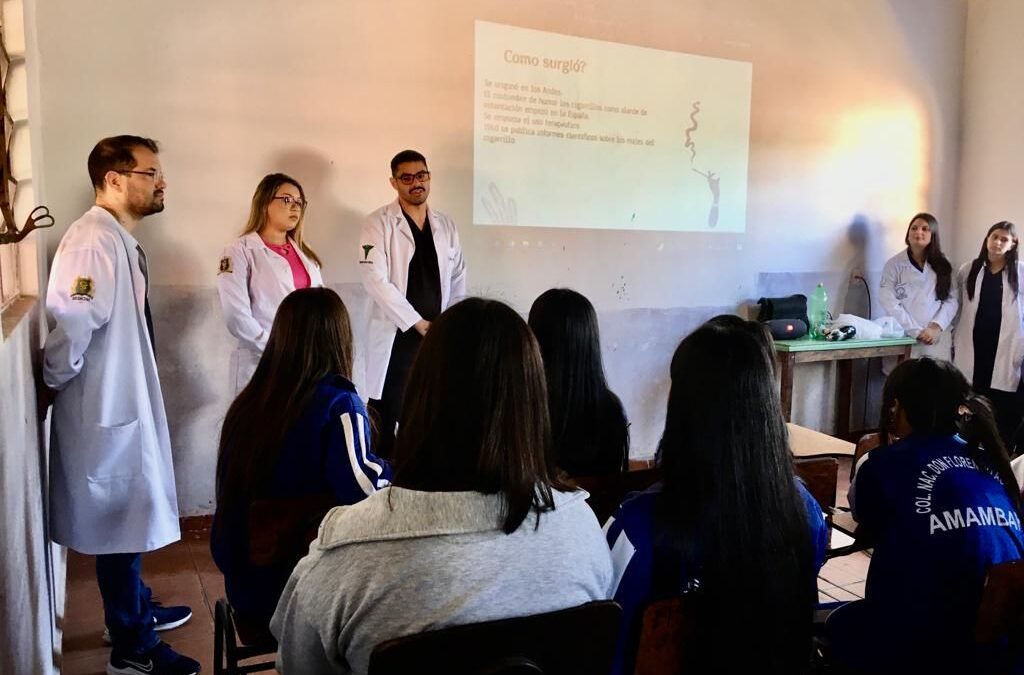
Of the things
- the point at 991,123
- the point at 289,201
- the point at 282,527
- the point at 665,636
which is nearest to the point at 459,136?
the point at 289,201

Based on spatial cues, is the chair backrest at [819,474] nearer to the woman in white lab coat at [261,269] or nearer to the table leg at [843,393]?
the woman in white lab coat at [261,269]

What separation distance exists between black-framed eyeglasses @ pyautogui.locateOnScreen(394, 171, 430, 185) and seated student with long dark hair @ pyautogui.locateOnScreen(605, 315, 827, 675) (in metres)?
2.36

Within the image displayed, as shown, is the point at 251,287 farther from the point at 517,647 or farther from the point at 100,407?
the point at 517,647

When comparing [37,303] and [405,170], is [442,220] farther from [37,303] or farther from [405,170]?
[37,303]

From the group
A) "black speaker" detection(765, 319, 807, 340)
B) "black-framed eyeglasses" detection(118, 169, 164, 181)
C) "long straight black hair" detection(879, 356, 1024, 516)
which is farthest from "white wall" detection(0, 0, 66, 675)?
"black speaker" detection(765, 319, 807, 340)

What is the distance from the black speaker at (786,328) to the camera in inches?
179

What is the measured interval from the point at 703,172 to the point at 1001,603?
3.50m

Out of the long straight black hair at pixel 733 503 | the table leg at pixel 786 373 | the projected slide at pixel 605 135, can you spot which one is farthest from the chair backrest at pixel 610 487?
the table leg at pixel 786 373

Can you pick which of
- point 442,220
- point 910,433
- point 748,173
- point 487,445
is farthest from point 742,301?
point 487,445

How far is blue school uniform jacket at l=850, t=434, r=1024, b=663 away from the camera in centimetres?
137

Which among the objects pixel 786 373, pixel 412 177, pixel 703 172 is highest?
pixel 703 172

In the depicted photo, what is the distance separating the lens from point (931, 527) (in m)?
1.39

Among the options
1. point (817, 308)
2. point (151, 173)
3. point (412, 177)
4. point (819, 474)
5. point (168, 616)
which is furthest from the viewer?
point (817, 308)

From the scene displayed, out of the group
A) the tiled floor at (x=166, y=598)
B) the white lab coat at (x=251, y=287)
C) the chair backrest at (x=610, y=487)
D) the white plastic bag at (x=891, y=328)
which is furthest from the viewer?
the white plastic bag at (x=891, y=328)
